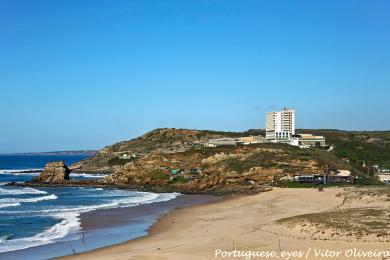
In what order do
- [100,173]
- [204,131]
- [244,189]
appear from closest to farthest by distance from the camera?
1. [244,189]
2. [100,173]
3. [204,131]

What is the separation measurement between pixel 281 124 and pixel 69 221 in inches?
3869

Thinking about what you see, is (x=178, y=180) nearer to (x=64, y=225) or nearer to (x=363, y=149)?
(x=64, y=225)

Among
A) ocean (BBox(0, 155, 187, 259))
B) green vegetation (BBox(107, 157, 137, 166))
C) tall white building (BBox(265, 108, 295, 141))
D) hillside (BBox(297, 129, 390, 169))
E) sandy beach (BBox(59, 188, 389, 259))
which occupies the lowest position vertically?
ocean (BBox(0, 155, 187, 259))

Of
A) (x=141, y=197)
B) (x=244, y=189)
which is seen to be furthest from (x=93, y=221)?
(x=244, y=189)

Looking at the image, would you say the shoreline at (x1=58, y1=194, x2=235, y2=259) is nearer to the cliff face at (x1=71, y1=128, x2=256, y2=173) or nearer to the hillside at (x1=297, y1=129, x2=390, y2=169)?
the hillside at (x1=297, y1=129, x2=390, y2=169)

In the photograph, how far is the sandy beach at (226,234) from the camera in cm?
2636

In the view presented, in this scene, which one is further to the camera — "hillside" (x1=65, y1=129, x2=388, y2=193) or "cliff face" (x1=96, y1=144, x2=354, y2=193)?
"hillside" (x1=65, y1=129, x2=388, y2=193)

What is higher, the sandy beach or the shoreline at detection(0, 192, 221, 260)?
the sandy beach

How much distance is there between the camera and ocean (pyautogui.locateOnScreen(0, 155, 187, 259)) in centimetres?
3198

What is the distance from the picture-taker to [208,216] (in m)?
45.1

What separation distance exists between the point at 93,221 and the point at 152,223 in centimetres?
533

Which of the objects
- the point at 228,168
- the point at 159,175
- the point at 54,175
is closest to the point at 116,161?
the point at 54,175

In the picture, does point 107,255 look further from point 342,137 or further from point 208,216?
point 342,137

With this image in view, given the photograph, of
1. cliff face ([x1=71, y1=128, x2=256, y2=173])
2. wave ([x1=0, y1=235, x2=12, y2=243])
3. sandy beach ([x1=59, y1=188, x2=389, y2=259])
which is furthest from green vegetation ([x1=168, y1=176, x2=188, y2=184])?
cliff face ([x1=71, y1=128, x2=256, y2=173])
